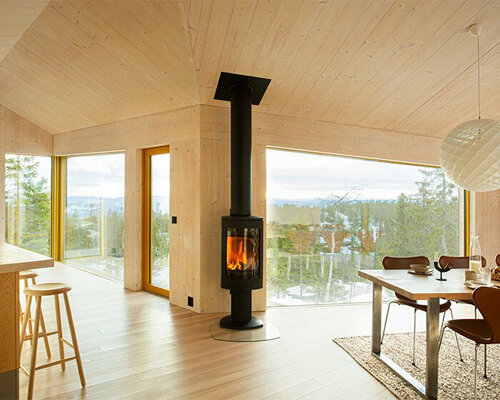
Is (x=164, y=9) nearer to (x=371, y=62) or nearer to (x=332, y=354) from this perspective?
(x=371, y=62)

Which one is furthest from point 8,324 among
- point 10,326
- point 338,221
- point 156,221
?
point 338,221

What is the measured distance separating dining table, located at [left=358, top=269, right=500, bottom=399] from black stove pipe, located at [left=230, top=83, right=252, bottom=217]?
1.34 m

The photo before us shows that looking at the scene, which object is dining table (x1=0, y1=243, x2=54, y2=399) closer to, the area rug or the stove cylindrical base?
the stove cylindrical base

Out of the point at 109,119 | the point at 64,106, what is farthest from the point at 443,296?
the point at 64,106

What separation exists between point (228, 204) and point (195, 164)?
2.02 feet

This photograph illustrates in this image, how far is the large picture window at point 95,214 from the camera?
19.0 feet

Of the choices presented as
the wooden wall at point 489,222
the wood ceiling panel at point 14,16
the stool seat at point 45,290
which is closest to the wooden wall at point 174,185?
the wood ceiling panel at point 14,16

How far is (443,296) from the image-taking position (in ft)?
8.15

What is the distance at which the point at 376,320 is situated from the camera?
127 inches

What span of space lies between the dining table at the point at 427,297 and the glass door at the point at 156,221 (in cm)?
282

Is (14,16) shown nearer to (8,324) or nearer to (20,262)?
(20,262)

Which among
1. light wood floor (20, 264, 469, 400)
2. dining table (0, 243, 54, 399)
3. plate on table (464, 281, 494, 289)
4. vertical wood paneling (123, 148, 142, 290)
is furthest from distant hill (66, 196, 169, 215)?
plate on table (464, 281, 494, 289)

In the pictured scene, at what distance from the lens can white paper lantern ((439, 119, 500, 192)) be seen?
254cm

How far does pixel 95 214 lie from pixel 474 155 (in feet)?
18.5
